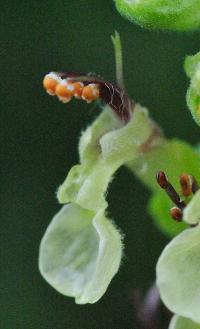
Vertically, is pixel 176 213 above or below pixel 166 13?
below

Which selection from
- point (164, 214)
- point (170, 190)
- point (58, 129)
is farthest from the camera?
point (58, 129)

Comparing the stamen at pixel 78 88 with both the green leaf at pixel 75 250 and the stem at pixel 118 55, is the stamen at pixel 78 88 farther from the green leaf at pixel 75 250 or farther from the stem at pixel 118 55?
the green leaf at pixel 75 250

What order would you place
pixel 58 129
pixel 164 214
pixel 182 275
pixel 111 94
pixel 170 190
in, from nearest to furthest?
pixel 182 275, pixel 170 190, pixel 111 94, pixel 164 214, pixel 58 129

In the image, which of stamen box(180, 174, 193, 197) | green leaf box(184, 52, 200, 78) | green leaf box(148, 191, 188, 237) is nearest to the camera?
green leaf box(184, 52, 200, 78)

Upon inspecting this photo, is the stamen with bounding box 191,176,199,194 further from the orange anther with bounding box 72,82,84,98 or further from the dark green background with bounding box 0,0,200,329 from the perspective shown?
the dark green background with bounding box 0,0,200,329

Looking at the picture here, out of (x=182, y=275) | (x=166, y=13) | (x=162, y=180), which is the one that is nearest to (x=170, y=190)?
(x=162, y=180)

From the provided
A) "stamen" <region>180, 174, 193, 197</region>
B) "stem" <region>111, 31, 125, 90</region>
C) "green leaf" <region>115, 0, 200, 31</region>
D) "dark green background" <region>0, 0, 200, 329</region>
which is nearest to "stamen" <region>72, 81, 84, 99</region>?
"stem" <region>111, 31, 125, 90</region>

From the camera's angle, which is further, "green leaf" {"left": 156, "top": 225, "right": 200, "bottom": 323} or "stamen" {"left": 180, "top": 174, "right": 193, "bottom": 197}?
"stamen" {"left": 180, "top": 174, "right": 193, "bottom": 197}

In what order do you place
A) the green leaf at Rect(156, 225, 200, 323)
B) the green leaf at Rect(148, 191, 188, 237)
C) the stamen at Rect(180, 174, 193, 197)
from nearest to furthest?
the green leaf at Rect(156, 225, 200, 323)
the stamen at Rect(180, 174, 193, 197)
the green leaf at Rect(148, 191, 188, 237)

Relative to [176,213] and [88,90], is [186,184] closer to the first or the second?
[176,213]
